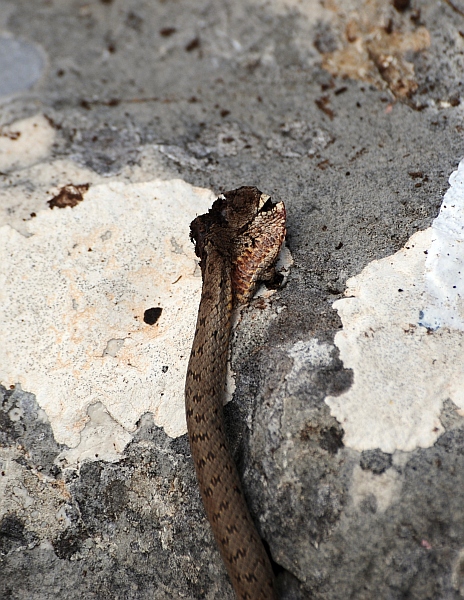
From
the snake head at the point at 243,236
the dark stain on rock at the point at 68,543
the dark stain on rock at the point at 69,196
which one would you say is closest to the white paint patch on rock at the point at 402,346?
the snake head at the point at 243,236

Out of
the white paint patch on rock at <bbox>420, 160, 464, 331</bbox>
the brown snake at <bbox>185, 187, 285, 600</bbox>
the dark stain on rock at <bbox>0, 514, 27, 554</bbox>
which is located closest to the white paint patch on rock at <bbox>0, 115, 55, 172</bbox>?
the brown snake at <bbox>185, 187, 285, 600</bbox>

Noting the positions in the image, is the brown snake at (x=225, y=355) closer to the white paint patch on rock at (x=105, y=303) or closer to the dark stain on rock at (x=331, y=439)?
the white paint patch on rock at (x=105, y=303)

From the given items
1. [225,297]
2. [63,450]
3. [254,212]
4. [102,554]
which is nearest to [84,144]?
[254,212]

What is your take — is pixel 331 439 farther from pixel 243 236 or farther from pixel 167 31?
pixel 167 31

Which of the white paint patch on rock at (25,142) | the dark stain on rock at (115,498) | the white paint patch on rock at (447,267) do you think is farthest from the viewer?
the white paint patch on rock at (25,142)

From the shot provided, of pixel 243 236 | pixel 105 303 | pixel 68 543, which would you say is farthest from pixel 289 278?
pixel 68 543

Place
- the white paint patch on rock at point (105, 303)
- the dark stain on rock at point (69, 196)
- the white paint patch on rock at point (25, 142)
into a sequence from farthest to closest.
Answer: the white paint patch on rock at point (25, 142) < the dark stain on rock at point (69, 196) < the white paint patch on rock at point (105, 303)
